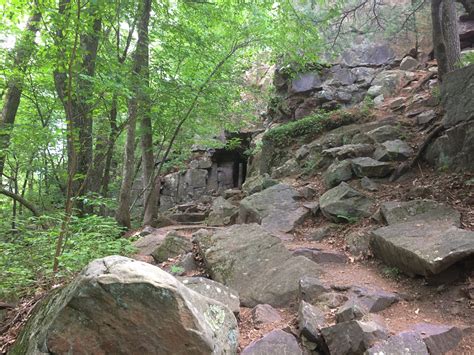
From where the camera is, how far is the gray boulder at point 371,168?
24.0 feet

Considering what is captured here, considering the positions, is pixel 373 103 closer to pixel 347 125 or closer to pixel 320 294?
pixel 347 125

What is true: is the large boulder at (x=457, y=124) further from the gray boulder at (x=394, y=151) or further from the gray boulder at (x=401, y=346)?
the gray boulder at (x=401, y=346)

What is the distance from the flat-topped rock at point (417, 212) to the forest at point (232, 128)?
34 millimetres

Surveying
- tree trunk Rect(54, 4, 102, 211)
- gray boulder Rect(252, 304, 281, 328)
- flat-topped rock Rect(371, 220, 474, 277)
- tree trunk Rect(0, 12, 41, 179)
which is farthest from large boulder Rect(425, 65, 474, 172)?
tree trunk Rect(0, 12, 41, 179)

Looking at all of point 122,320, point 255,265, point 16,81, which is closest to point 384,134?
point 255,265

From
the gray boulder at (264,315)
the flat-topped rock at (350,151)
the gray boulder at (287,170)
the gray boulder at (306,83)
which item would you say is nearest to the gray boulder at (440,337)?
the gray boulder at (264,315)

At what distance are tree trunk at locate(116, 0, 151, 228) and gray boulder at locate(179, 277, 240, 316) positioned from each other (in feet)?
10.1

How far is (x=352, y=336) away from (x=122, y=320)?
6.26ft

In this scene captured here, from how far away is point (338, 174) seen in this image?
7770 mm

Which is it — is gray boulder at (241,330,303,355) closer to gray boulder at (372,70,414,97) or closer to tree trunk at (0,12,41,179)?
tree trunk at (0,12,41,179)

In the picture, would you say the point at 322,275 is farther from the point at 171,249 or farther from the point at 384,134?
the point at 384,134

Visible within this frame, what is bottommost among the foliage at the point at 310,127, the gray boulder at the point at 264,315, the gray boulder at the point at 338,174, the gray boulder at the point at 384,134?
the gray boulder at the point at 264,315

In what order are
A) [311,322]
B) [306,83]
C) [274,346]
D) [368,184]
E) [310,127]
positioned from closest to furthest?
[274,346] → [311,322] → [368,184] → [310,127] → [306,83]

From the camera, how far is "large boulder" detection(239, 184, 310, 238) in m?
6.97
